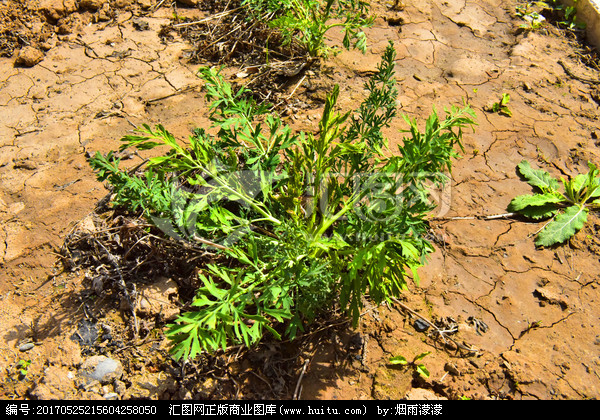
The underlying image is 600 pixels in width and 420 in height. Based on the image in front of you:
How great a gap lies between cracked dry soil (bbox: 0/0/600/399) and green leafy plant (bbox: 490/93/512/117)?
7 cm

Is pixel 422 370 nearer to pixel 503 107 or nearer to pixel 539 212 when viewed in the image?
pixel 539 212

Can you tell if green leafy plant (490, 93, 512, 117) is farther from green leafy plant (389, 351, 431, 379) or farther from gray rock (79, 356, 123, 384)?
gray rock (79, 356, 123, 384)

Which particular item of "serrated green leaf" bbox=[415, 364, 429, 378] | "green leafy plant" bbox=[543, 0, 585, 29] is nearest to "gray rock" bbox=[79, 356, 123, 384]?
"serrated green leaf" bbox=[415, 364, 429, 378]

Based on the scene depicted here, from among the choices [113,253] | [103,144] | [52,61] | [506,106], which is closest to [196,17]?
[52,61]

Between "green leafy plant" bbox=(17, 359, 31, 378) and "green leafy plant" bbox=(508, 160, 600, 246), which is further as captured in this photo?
"green leafy plant" bbox=(508, 160, 600, 246)

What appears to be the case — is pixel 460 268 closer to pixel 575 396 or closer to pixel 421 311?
pixel 421 311

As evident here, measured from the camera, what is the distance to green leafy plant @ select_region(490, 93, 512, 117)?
390 centimetres

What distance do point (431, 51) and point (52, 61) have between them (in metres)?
3.88

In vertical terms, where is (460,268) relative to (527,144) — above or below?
below

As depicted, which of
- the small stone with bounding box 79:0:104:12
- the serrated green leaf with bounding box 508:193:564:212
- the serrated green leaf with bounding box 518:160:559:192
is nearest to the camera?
the serrated green leaf with bounding box 508:193:564:212

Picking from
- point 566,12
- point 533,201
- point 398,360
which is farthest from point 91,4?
point 566,12

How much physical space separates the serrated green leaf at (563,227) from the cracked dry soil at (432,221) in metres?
0.08

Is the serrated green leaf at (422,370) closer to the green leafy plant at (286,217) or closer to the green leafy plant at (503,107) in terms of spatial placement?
the green leafy plant at (286,217)
